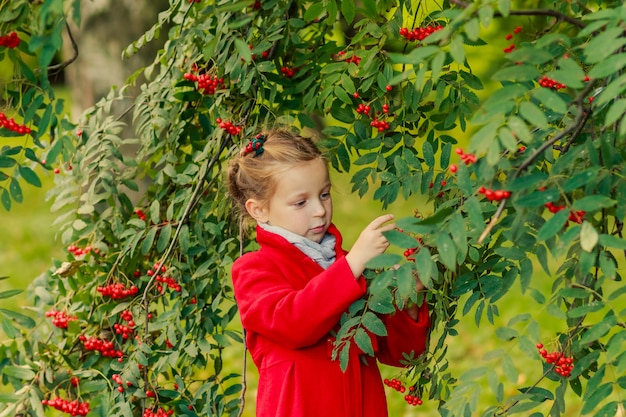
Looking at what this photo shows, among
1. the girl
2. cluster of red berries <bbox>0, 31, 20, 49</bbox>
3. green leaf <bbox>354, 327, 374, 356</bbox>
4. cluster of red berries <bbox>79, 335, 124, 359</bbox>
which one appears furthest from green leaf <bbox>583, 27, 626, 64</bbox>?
cluster of red berries <bbox>79, 335, 124, 359</bbox>

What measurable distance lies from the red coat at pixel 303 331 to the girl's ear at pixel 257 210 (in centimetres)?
5

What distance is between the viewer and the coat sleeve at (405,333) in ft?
8.82

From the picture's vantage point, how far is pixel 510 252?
2.22 meters

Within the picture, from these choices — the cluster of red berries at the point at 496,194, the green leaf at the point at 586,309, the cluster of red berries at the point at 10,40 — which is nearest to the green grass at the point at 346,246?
the green leaf at the point at 586,309

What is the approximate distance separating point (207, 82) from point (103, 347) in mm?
964

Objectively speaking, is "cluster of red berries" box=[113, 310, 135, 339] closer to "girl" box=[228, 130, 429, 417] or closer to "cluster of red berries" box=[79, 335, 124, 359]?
"cluster of red berries" box=[79, 335, 124, 359]

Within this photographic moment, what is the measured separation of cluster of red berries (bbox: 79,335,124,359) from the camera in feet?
10.4

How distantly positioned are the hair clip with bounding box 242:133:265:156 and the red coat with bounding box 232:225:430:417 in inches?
9.9

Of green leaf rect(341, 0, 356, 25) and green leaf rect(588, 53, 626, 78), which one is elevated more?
green leaf rect(341, 0, 356, 25)

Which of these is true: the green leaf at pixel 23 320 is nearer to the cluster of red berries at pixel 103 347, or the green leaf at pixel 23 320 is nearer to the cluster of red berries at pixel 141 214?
the cluster of red berries at pixel 103 347

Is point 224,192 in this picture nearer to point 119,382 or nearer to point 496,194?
point 119,382

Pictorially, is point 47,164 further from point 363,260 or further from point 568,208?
point 568,208

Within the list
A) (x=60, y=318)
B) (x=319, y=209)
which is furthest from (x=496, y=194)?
(x=60, y=318)

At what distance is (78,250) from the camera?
3354mm
